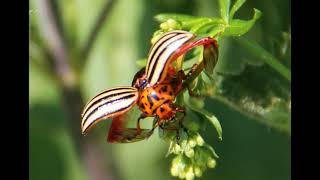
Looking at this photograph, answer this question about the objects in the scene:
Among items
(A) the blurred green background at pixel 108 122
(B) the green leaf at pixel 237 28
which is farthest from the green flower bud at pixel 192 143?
(A) the blurred green background at pixel 108 122

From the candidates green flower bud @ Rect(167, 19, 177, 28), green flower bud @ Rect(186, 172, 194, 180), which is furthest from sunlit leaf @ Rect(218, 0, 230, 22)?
green flower bud @ Rect(186, 172, 194, 180)

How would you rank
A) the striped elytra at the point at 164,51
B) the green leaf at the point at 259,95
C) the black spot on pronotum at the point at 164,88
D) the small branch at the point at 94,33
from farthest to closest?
the small branch at the point at 94,33
the green leaf at the point at 259,95
the black spot on pronotum at the point at 164,88
the striped elytra at the point at 164,51

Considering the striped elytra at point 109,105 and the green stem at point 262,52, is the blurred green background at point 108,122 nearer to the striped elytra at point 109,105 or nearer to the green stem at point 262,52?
the green stem at point 262,52

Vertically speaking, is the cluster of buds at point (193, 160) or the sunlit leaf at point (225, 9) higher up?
the sunlit leaf at point (225, 9)

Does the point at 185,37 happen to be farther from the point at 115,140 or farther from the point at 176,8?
the point at 176,8

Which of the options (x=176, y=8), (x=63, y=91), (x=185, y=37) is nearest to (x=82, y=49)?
(x=63, y=91)

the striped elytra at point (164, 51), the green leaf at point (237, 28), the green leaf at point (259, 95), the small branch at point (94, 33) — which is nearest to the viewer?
the striped elytra at point (164, 51)

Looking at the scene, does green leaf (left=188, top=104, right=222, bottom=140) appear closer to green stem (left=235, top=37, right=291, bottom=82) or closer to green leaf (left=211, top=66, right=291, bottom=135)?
green stem (left=235, top=37, right=291, bottom=82)
